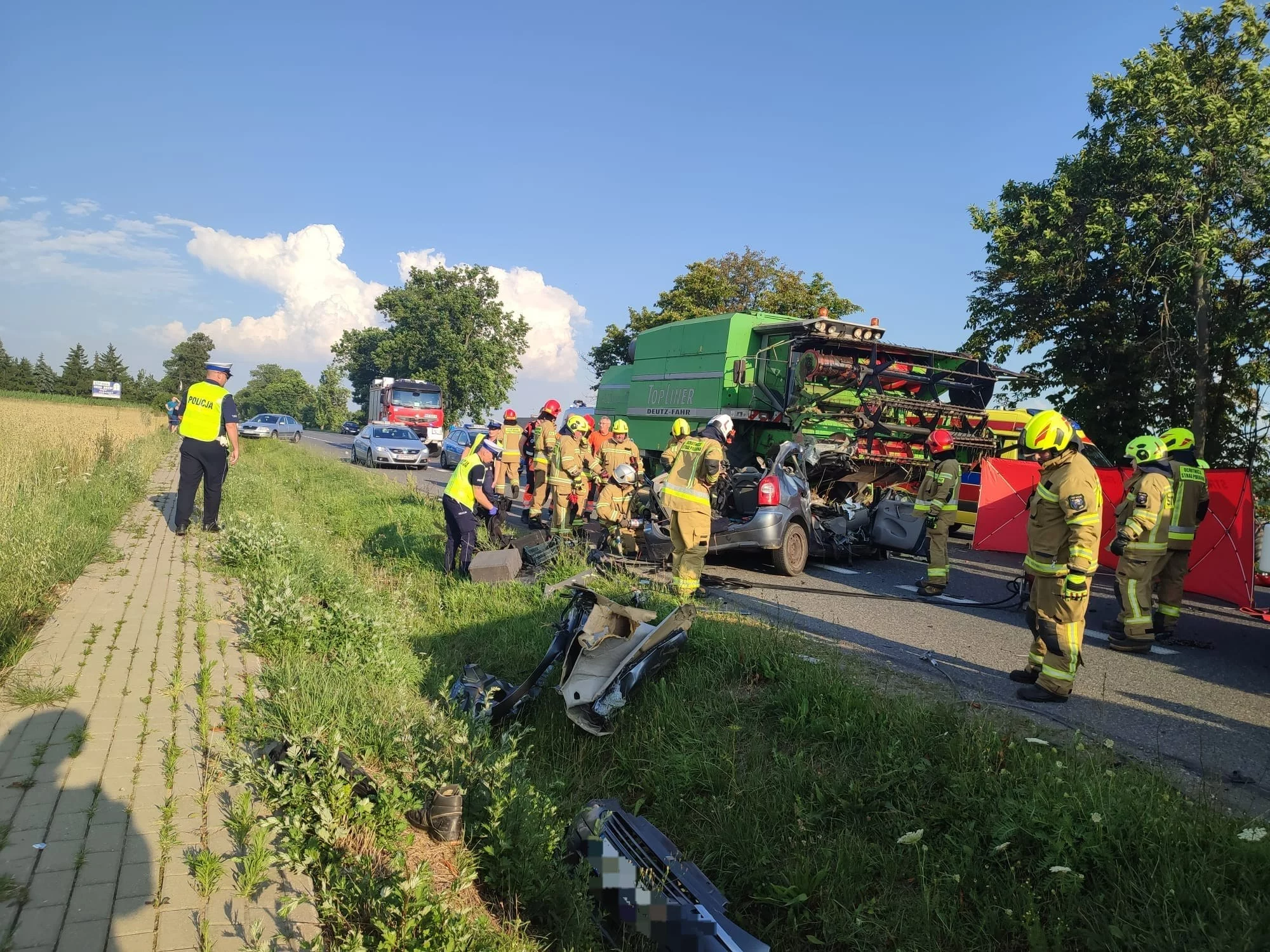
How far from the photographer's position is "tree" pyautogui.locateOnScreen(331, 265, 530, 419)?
182ft

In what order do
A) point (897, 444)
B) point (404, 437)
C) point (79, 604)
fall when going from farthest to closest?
point (404, 437) < point (897, 444) < point (79, 604)

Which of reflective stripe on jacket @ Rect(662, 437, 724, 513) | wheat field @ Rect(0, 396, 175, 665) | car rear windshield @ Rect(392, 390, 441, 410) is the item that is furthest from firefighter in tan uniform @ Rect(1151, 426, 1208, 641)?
car rear windshield @ Rect(392, 390, 441, 410)

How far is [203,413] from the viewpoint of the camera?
8594 mm

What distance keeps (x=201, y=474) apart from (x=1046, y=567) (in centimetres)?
840

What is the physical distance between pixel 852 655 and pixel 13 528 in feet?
21.3

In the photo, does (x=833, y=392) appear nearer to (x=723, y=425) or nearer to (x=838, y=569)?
(x=838, y=569)

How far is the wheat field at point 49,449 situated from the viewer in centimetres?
877

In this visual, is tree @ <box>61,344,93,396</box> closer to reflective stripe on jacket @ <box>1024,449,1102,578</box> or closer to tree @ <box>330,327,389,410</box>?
tree @ <box>330,327,389,410</box>

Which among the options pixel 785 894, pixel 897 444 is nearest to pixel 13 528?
pixel 785 894

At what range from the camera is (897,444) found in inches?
460

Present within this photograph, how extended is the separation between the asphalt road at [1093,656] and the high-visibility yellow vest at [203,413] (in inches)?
224

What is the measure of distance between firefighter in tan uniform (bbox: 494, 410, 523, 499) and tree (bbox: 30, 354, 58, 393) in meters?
76.6

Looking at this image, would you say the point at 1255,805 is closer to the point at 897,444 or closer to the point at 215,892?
the point at 215,892

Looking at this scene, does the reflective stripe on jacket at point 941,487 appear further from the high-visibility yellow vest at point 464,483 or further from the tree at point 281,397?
the tree at point 281,397
